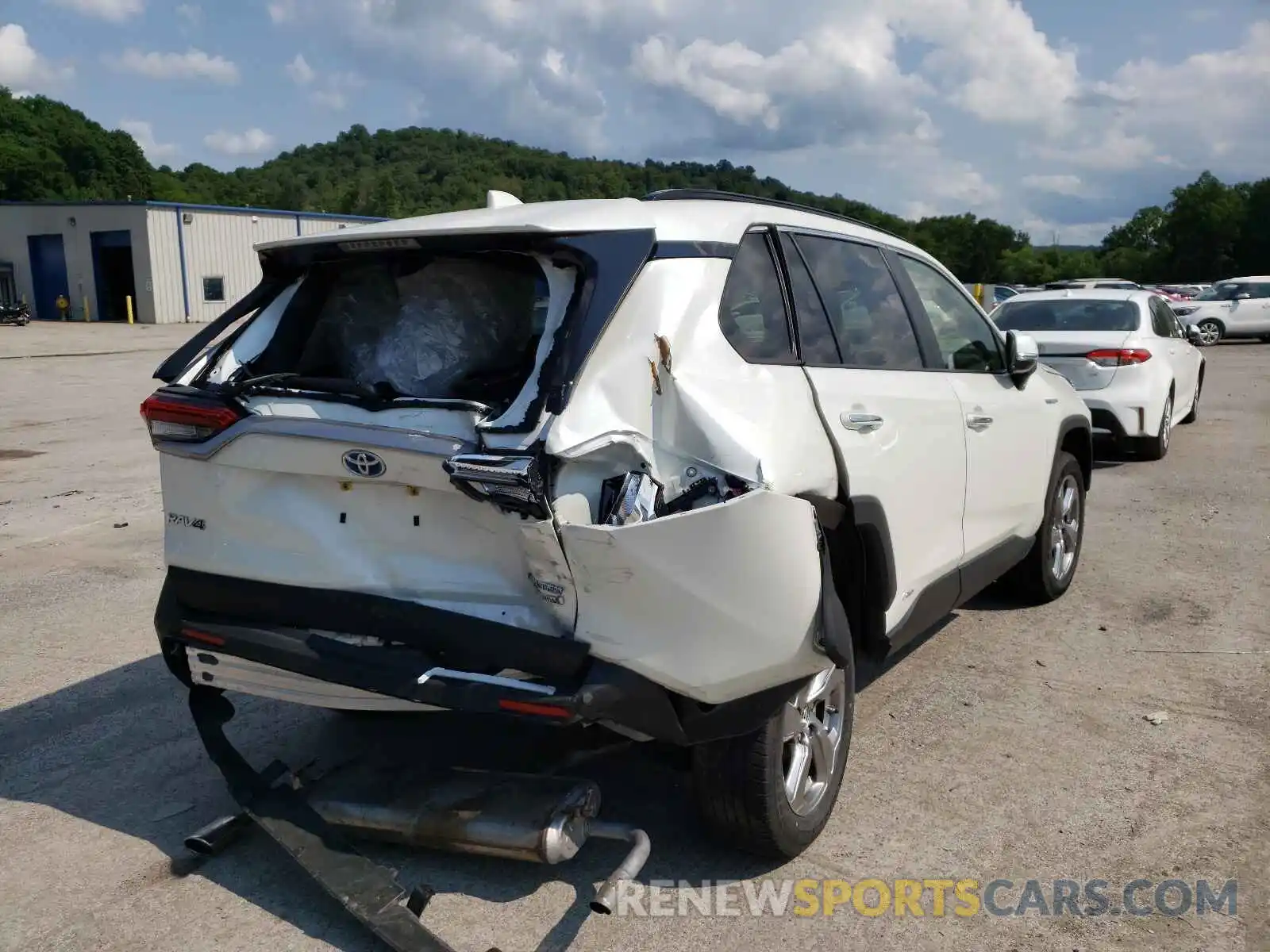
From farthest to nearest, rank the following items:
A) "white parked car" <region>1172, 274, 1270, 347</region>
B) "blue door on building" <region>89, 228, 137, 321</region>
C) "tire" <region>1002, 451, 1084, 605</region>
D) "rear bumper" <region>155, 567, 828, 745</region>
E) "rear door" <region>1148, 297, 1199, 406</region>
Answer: "blue door on building" <region>89, 228, 137, 321</region> → "white parked car" <region>1172, 274, 1270, 347</region> → "rear door" <region>1148, 297, 1199, 406</region> → "tire" <region>1002, 451, 1084, 605</region> → "rear bumper" <region>155, 567, 828, 745</region>

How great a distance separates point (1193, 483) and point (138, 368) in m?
20.8

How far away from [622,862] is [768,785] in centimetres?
48

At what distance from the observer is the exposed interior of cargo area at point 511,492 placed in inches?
114

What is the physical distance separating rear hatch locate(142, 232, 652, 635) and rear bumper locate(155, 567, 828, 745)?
56mm

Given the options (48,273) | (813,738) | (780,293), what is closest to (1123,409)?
(780,293)

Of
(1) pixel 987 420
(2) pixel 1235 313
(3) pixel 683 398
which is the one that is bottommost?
(2) pixel 1235 313

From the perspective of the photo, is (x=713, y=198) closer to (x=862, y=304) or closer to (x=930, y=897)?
(x=862, y=304)

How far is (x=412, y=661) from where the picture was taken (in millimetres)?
A: 3104

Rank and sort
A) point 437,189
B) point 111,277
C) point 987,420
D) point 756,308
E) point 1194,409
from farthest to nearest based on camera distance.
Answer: point 437,189, point 111,277, point 1194,409, point 987,420, point 756,308

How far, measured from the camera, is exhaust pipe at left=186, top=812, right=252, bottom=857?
11.2 ft

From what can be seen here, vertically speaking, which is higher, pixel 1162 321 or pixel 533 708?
pixel 1162 321

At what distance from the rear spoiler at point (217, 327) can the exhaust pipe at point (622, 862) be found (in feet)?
6.45

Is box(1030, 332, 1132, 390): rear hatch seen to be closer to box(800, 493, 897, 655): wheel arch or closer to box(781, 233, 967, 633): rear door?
box(781, 233, 967, 633): rear door

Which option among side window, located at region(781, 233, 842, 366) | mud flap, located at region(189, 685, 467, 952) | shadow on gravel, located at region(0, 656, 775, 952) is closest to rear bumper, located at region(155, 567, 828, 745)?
mud flap, located at region(189, 685, 467, 952)
